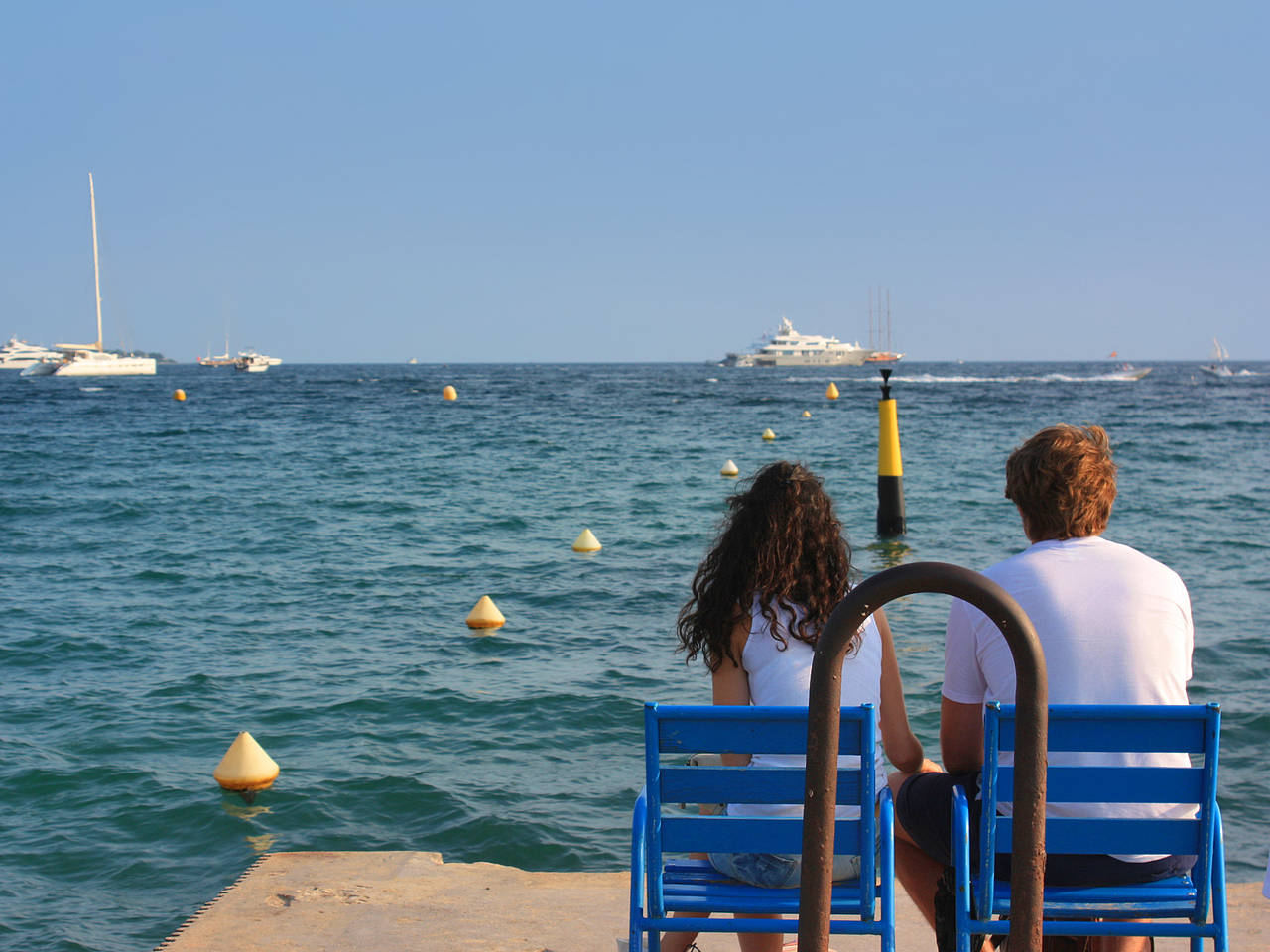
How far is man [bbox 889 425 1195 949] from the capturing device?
8.59 feet

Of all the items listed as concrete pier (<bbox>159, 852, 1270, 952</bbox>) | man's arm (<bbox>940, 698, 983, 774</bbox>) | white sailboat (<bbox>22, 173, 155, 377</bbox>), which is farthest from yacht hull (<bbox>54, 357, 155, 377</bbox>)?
man's arm (<bbox>940, 698, 983, 774</bbox>)

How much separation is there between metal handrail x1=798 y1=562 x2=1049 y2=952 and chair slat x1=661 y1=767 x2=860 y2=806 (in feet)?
2.27

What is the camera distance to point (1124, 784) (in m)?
2.38

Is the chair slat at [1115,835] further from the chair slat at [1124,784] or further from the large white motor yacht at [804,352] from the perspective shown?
the large white motor yacht at [804,352]

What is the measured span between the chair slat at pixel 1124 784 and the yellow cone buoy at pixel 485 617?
7707 mm

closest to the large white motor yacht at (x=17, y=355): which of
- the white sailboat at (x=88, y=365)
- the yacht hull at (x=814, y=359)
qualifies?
the white sailboat at (x=88, y=365)

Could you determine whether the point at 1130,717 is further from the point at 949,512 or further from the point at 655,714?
the point at 949,512

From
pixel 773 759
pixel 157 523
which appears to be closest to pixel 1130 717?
pixel 773 759

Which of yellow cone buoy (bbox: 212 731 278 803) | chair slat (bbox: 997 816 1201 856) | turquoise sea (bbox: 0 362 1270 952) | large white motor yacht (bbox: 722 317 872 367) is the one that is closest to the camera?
chair slat (bbox: 997 816 1201 856)

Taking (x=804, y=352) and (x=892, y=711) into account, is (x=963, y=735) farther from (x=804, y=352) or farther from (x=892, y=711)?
(x=804, y=352)

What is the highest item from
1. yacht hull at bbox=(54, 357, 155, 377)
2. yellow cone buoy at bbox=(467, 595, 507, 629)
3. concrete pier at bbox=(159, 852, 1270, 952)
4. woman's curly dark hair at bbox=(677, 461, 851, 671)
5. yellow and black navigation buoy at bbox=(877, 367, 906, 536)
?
yacht hull at bbox=(54, 357, 155, 377)

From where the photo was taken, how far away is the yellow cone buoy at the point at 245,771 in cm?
613

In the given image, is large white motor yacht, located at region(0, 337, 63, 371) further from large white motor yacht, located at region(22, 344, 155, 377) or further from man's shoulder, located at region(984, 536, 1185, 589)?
man's shoulder, located at region(984, 536, 1185, 589)

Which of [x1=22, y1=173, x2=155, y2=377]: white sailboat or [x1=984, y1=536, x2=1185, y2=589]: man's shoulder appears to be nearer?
[x1=984, y1=536, x2=1185, y2=589]: man's shoulder
